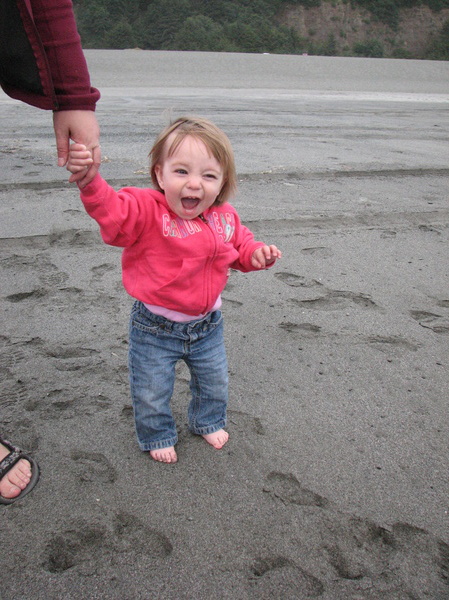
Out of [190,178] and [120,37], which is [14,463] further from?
[120,37]

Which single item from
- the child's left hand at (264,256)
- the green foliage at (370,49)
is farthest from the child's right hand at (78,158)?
the green foliage at (370,49)

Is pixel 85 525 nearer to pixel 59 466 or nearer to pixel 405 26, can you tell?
pixel 59 466

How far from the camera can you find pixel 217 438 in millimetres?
1947

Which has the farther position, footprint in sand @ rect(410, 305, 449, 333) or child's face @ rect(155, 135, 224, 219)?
footprint in sand @ rect(410, 305, 449, 333)

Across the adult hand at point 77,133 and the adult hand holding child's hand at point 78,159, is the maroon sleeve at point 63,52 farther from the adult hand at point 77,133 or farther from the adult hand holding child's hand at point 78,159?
the adult hand holding child's hand at point 78,159

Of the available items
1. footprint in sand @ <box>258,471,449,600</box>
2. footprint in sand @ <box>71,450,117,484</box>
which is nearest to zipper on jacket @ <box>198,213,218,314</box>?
footprint in sand @ <box>71,450,117,484</box>

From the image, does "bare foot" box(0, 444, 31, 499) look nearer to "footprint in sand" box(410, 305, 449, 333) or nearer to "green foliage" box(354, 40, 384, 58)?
"footprint in sand" box(410, 305, 449, 333)

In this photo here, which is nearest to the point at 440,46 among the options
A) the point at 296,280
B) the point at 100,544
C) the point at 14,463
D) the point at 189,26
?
the point at 189,26

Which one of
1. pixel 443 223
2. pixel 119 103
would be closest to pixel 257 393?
pixel 443 223

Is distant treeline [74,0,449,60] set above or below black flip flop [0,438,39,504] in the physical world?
above

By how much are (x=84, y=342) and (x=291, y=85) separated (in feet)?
49.8

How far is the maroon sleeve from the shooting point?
58.1 inches

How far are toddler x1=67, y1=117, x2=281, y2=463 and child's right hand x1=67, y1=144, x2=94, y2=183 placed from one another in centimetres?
13

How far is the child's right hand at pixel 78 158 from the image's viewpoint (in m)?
1.49
